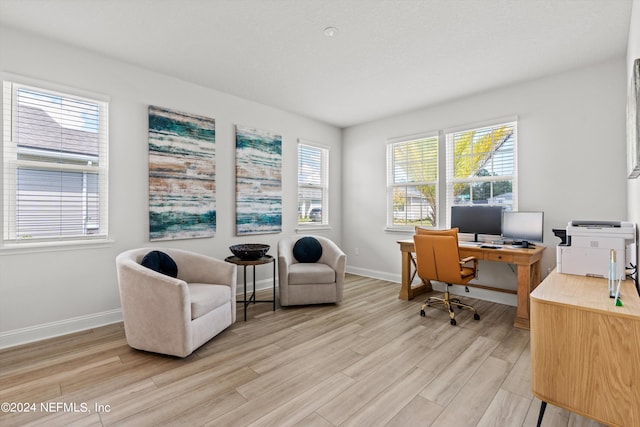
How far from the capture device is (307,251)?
414 cm

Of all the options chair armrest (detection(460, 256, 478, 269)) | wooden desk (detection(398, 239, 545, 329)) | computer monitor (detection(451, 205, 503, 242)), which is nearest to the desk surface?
wooden desk (detection(398, 239, 545, 329))

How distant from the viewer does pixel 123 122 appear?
10.7 feet

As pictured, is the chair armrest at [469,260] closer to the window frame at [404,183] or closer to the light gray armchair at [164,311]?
the window frame at [404,183]

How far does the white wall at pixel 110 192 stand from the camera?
268 centimetres

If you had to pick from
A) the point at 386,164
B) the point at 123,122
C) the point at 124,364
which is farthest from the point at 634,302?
the point at 123,122

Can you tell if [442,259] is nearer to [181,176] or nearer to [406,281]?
[406,281]

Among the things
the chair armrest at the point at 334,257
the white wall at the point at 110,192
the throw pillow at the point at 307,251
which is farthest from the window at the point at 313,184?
the white wall at the point at 110,192

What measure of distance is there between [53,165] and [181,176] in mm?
1148

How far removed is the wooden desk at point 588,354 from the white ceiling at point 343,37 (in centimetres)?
217

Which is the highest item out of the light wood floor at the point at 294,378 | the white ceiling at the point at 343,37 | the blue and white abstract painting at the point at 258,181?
the white ceiling at the point at 343,37

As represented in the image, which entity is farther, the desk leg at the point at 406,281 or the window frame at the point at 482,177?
the desk leg at the point at 406,281

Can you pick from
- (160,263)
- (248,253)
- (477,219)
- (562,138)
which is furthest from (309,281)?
(562,138)

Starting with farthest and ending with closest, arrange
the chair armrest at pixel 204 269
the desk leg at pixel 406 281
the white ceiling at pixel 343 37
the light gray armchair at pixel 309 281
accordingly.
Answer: the desk leg at pixel 406 281
the light gray armchair at pixel 309 281
the chair armrest at pixel 204 269
the white ceiling at pixel 343 37

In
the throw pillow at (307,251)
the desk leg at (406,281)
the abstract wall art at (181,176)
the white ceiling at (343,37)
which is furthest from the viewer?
the throw pillow at (307,251)
